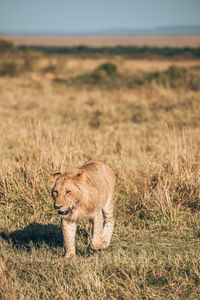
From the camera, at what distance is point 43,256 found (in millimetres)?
3766

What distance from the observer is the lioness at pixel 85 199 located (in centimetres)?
300

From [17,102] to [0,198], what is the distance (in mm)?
9835

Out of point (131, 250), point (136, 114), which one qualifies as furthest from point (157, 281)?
point (136, 114)

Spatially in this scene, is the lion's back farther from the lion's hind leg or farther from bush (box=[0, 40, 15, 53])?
bush (box=[0, 40, 15, 53])

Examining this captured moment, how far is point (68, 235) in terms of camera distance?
11.5 ft

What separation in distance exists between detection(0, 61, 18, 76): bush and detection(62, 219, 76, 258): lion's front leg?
2094 cm

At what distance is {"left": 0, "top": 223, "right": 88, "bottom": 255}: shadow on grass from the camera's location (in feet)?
13.9

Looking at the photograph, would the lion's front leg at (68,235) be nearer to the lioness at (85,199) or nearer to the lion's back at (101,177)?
the lioness at (85,199)

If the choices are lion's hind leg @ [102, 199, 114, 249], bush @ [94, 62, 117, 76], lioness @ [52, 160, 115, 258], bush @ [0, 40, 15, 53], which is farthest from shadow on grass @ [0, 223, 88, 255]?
bush @ [0, 40, 15, 53]

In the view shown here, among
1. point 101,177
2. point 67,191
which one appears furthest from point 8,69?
point 67,191

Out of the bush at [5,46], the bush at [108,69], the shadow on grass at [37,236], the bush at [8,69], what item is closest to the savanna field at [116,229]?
the shadow on grass at [37,236]

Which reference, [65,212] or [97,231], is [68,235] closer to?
[97,231]

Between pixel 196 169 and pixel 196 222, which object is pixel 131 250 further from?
pixel 196 169

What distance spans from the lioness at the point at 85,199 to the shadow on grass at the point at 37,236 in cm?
56
